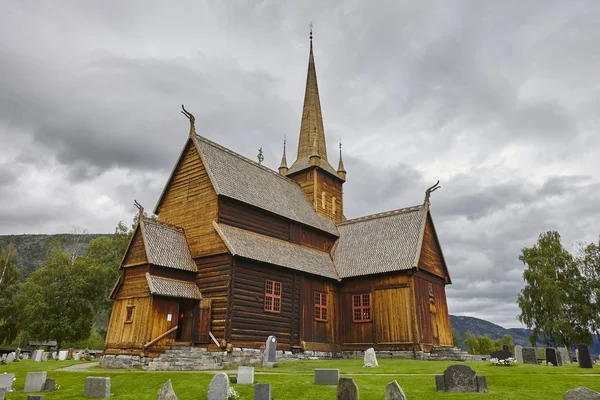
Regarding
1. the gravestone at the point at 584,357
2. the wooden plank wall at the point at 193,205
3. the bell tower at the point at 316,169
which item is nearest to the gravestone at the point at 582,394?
the gravestone at the point at 584,357

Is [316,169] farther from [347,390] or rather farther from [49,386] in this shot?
[347,390]

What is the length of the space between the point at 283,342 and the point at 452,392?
14.8 m

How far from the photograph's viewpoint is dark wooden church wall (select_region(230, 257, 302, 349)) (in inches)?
927

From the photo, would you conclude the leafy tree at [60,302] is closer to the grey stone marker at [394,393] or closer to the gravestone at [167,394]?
the gravestone at [167,394]

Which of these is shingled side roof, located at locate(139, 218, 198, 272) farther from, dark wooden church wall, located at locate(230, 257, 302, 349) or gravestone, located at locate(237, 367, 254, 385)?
gravestone, located at locate(237, 367, 254, 385)

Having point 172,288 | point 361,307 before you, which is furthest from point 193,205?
point 361,307

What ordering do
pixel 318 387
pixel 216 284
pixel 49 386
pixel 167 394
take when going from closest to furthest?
pixel 167 394 < pixel 318 387 < pixel 49 386 < pixel 216 284

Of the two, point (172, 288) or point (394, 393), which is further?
point (172, 288)

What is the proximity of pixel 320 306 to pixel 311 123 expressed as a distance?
20.4m

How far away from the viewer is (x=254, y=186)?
29859 millimetres

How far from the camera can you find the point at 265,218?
2838 centimetres

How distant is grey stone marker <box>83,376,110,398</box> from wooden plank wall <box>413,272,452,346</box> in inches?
770

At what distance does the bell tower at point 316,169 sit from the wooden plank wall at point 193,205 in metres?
12.1

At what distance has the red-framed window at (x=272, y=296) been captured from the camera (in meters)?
25.6
